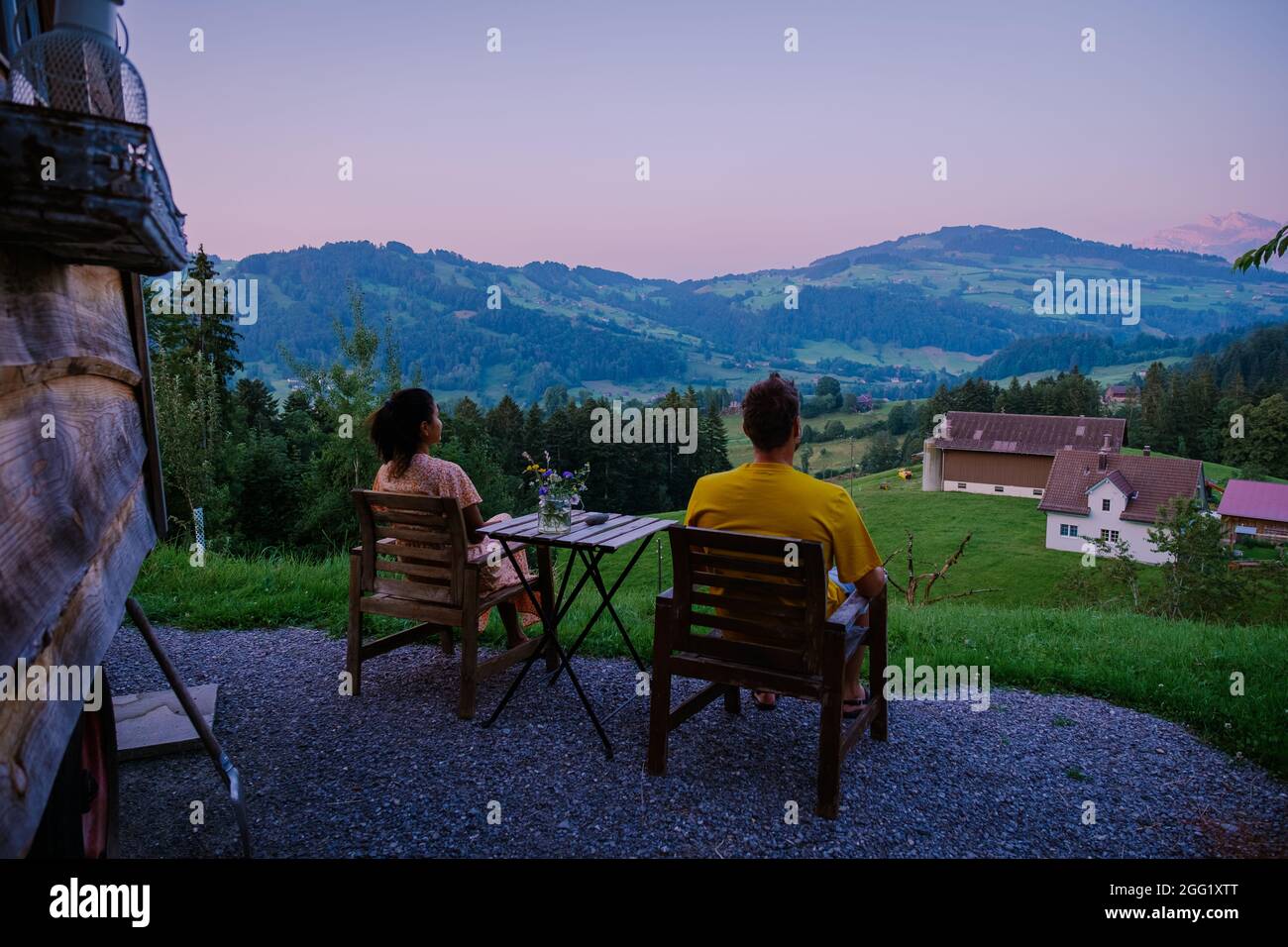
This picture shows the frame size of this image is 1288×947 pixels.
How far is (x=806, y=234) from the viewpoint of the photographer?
42.0 m

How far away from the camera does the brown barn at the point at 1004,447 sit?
58.6m

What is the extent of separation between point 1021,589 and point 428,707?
33599 millimetres

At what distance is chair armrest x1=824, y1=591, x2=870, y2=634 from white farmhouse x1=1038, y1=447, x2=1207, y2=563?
43907 millimetres

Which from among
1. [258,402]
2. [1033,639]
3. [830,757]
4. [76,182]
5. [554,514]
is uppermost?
[76,182]

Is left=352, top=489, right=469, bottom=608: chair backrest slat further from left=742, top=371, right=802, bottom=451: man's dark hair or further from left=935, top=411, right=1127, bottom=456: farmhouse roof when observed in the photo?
left=935, top=411, right=1127, bottom=456: farmhouse roof

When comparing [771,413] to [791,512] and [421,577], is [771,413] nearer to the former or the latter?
[791,512]

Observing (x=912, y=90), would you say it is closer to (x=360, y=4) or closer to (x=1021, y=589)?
(x=1021, y=589)

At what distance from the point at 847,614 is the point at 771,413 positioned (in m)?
1.00

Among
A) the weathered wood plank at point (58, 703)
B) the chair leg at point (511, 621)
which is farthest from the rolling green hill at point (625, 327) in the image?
the weathered wood plank at point (58, 703)

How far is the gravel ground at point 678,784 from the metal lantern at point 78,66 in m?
2.61

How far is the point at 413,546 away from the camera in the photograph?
14.5ft

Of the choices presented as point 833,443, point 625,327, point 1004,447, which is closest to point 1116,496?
point 1004,447

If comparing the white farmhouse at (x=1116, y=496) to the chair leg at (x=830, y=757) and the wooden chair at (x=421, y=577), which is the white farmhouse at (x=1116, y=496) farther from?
the wooden chair at (x=421, y=577)
